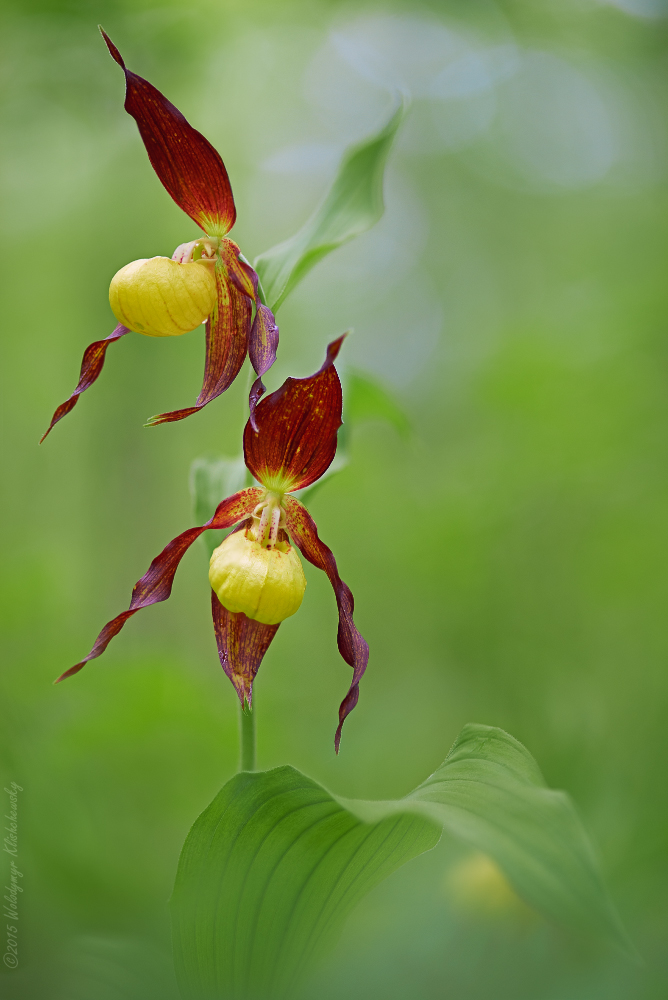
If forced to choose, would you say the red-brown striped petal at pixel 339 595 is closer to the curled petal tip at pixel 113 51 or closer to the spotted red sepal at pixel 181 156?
the spotted red sepal at pixel 181 156

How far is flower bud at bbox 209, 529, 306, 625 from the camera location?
0.87 meters

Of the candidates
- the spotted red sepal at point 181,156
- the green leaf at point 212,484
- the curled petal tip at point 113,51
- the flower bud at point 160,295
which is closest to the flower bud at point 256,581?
the green leaf at point 212,484

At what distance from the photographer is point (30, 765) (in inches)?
80.3

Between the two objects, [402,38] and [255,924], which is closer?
[255,924]

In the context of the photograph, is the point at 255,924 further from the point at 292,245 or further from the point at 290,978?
the point at 292,245

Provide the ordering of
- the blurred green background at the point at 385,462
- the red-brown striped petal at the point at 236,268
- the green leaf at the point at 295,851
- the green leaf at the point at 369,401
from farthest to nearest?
the blurred green background at the point at 385,462 → the green leaf at the point at 369,401 → the red-brown striped petal at the point at 236,268 → the green leaf at the point at 295,851

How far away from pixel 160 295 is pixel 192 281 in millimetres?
60

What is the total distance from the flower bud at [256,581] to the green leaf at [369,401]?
599 mm

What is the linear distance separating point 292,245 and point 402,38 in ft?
16.4

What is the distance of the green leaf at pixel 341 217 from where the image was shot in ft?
3.39

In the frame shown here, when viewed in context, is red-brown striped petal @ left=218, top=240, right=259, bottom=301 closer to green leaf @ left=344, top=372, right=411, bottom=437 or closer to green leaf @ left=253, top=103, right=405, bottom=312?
green leaf @ left=253, top=103, right=405, bottom=312

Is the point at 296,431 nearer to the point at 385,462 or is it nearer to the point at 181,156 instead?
the point at 181,156

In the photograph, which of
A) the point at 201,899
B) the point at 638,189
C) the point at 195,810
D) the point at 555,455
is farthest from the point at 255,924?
the point at 638,189

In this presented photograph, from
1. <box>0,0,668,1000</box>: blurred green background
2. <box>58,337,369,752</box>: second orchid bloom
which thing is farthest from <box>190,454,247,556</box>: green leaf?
<box>0,0,668,1000</box>: blurred green background
